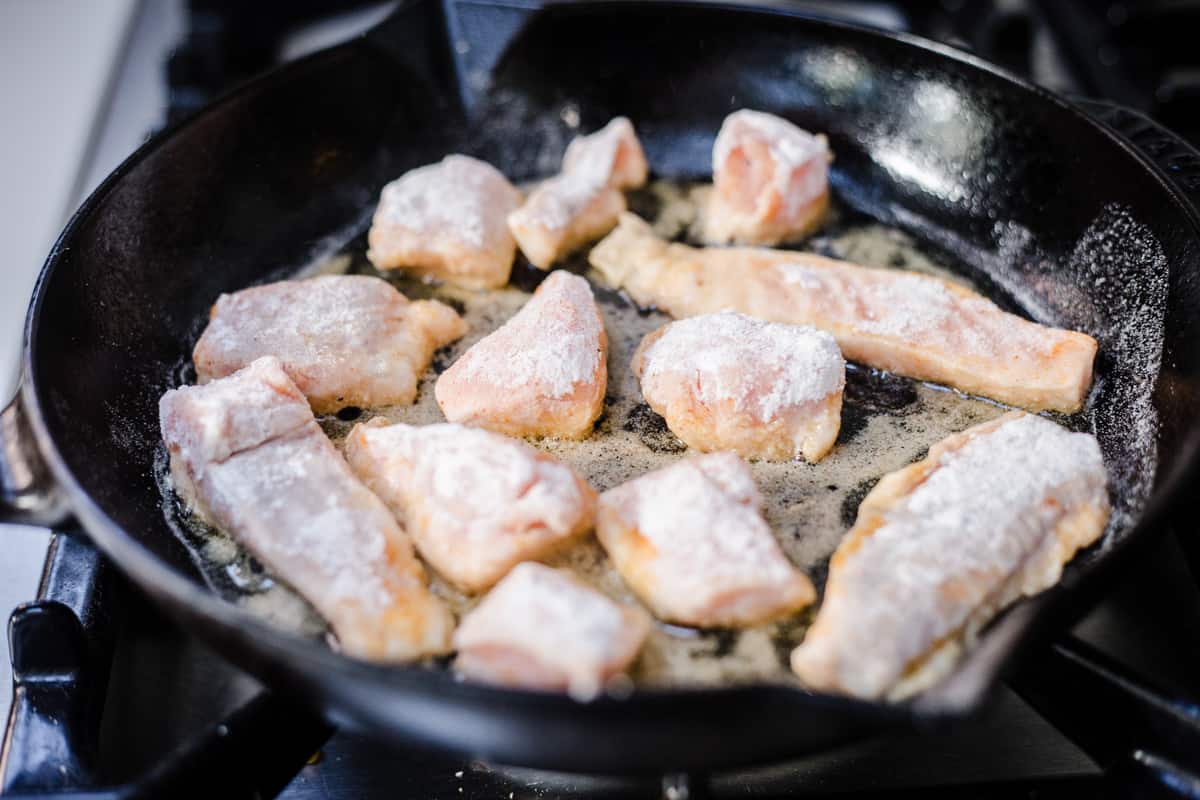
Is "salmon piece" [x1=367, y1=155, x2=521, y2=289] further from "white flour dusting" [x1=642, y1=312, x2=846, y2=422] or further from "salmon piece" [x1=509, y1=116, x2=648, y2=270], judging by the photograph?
"white flour dusting" [x1=642, y1=312, x2=846, y2=422]

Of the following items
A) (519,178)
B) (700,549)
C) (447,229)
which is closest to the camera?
(700,549)

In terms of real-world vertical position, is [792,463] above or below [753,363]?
below

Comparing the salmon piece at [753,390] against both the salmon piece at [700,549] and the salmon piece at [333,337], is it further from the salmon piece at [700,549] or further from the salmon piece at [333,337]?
the salmon piece at [333,337]

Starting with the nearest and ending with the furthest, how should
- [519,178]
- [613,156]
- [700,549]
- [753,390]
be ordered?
[700,549]
[753,390]
[613,156]
[519,178]

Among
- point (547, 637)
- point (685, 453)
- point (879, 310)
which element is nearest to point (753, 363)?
point (685, 453)

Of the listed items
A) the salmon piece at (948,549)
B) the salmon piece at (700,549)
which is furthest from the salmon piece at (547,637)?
the salmon piece at (948,549)

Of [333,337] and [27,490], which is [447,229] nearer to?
[333,337]

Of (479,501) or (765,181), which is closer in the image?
(479,501)
